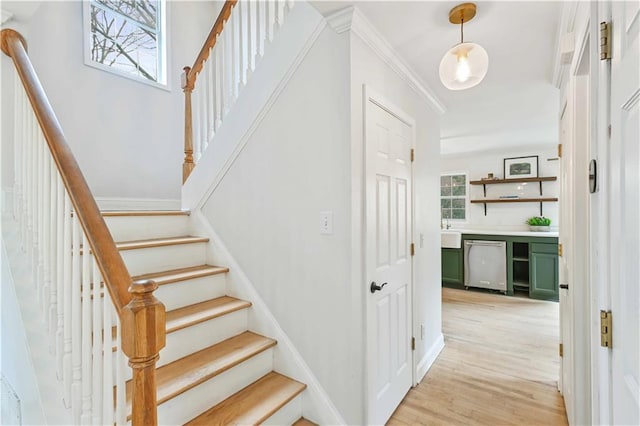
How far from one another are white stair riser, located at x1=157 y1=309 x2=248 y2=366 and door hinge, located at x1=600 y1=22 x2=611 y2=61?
2.12 meters

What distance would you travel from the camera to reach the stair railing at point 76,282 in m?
0.90

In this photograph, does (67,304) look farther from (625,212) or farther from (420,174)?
(420,174)

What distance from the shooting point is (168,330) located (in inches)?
65.1

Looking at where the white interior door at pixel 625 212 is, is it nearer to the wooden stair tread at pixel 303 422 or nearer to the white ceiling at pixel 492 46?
the white ceiling at pixel 492 46

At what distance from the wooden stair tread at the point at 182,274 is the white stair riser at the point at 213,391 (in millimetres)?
639

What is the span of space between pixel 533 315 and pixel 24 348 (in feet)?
15.9

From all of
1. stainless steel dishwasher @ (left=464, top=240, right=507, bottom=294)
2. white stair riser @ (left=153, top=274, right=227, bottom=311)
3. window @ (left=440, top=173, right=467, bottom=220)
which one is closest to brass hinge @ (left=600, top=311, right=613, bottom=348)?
white stair riser @ (left=153, top=274, right=227, bottom=311)

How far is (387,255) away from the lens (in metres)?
2.04

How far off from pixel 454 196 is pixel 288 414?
213 inches

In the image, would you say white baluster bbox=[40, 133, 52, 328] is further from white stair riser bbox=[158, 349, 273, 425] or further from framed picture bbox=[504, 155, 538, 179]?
framed picture bbox=[504, 155, 538, 179]

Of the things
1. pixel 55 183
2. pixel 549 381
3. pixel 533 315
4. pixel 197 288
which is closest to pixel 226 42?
pixel 55 183

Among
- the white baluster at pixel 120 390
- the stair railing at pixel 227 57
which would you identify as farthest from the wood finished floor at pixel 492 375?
the stair railing at pixel 227 57

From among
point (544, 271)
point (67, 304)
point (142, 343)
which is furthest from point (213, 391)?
point (544, 271)

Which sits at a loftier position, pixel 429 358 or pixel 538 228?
pixel 538 228
